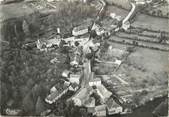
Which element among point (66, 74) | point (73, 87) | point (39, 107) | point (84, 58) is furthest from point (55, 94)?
point (84, 58)

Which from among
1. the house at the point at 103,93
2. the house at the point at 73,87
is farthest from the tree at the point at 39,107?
the house at the point at 103,93

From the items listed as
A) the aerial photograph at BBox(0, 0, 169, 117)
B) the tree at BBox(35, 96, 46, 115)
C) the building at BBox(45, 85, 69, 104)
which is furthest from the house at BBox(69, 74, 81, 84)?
the tree at BBox(35, 96, 46, 115)

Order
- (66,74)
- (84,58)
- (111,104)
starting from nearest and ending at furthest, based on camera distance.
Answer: (111,104)
(66,74)
(84,58)

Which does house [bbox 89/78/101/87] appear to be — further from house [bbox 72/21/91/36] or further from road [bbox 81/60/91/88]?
house [bbox 72/21/91/36]

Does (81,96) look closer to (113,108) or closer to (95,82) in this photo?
(95,82)

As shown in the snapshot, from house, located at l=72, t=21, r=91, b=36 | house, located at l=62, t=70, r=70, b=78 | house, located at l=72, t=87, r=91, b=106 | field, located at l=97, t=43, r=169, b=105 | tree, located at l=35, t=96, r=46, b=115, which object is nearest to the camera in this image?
tree, located at l=35, t=96, r=46, b=115

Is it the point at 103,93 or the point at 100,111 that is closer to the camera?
the point at 100,111

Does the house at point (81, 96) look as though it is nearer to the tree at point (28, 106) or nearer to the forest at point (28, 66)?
the forest at point (28, 66)

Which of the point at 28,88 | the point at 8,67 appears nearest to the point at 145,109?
the point at 28,88

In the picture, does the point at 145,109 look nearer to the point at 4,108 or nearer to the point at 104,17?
the point at 4,108
